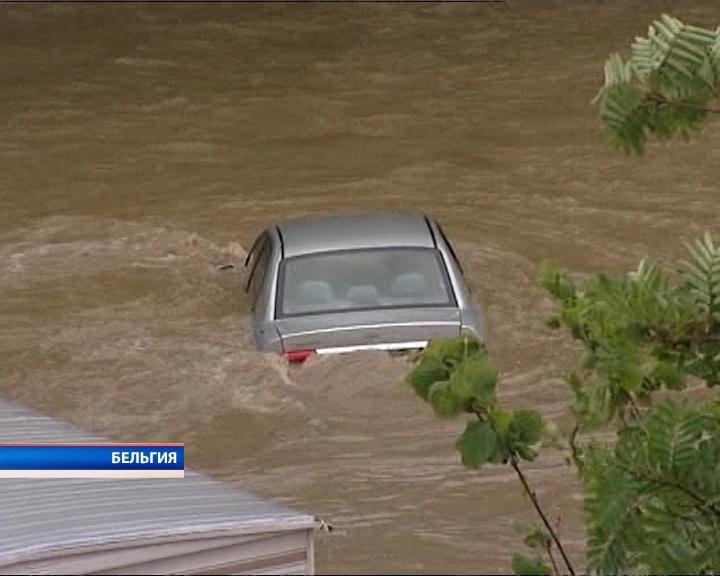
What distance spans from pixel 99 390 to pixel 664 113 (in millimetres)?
9327

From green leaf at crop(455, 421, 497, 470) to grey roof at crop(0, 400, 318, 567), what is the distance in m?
1.02

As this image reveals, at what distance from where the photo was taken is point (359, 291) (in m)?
11.9

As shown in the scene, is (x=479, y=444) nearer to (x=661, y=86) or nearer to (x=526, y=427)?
(x=526, y=427)

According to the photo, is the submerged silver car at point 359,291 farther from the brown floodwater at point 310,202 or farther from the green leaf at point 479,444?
the green leaf at point 479,444

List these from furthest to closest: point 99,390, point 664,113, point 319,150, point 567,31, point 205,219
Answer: point 567,31 < point 319,150 < point 205,219 < point 99,390 < point 664,113

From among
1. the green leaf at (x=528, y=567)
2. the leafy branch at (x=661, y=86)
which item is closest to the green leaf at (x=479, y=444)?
the green leaf at (x=528, y=567)

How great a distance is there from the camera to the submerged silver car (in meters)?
11.5

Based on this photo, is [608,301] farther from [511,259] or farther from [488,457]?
[511,259]

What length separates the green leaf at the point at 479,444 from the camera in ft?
12.2

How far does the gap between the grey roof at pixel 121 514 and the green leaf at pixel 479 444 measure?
102 cm

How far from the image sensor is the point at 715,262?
3.65 m

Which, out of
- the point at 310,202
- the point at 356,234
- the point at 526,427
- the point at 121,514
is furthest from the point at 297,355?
the point at 526,427

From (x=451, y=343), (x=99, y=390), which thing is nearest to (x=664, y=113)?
(x=451, y=343)

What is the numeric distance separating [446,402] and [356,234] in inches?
348
